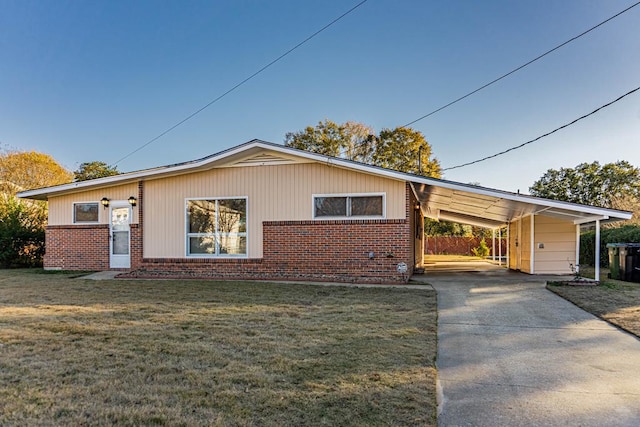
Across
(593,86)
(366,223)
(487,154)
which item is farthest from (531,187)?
(366,223)

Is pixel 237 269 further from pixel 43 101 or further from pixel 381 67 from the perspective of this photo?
pixel 43 101

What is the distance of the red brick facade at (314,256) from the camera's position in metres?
9.93

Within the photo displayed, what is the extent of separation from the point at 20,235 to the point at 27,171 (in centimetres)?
1253

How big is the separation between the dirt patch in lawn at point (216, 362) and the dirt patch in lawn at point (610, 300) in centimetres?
268

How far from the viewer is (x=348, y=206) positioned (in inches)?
406

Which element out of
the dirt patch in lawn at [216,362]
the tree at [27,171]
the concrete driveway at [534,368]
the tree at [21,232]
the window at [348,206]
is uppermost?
the tree at [27,171]

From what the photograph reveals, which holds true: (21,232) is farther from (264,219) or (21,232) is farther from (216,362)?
(216,362)

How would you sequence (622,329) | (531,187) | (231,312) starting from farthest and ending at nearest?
(531,187)
(231,312)
(622,329)

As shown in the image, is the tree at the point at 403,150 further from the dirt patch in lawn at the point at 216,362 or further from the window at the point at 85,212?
the dirt patch in lawn at the point at 216,362

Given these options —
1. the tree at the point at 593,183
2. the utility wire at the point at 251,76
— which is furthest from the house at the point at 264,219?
the tree at the point at 593,183

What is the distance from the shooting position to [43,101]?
695 inches

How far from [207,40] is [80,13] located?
13.7ft

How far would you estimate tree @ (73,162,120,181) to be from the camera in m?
30.7

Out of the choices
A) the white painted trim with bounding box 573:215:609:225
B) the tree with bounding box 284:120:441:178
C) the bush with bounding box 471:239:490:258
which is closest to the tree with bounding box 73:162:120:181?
the tree with bounding box 284:120:441:178
